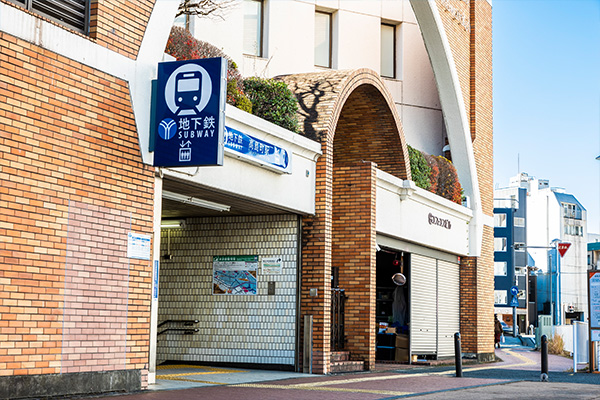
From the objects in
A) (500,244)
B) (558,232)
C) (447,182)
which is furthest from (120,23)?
(558,232)

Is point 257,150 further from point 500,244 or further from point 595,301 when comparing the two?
point 500,244

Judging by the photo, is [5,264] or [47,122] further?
[47,122]

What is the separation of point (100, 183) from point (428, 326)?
1388 centimetres

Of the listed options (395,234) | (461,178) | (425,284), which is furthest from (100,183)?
(461,178)

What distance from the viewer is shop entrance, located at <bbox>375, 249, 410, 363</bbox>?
21219 millimetres

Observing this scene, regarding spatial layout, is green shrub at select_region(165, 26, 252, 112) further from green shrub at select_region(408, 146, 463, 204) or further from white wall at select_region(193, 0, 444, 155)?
green shrub at select_region(408, 146, 463, 204)

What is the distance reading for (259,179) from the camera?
14.5 m

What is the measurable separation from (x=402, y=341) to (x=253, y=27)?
956 cm

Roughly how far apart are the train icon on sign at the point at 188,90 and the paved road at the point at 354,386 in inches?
157

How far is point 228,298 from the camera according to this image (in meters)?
16.2

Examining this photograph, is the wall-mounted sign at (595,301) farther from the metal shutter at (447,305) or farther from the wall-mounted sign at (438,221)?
the metal shutter at (447,305)

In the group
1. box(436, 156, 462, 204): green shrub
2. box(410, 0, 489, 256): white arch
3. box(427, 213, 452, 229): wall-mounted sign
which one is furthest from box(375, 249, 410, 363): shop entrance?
box(410, 0, 489, 256): white arch

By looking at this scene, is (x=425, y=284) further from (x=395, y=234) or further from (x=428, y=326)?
(x=395, y=234)

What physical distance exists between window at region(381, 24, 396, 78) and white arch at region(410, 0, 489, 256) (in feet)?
5.49
